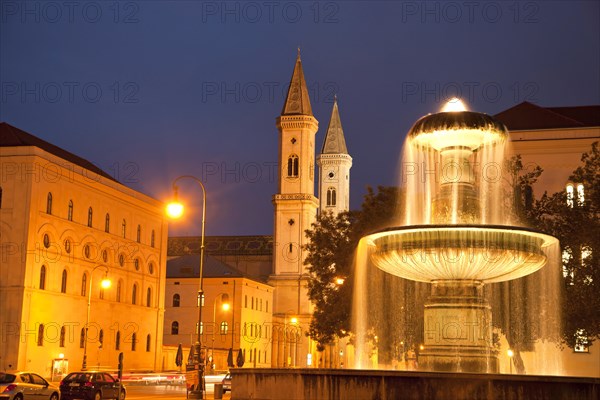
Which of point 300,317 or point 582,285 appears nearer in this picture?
point 582,285

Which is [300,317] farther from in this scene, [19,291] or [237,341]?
[19,291]

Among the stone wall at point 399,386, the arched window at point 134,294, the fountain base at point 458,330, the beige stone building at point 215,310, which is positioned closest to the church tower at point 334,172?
the beige stone building at point 215,310

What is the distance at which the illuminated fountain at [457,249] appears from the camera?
741 inches

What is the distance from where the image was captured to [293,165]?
376 ft

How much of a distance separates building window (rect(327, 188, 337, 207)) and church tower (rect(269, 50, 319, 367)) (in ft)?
105

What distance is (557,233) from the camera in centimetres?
3303

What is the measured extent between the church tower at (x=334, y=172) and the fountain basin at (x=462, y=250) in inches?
4981

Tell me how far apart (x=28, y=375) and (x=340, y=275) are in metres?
17.0

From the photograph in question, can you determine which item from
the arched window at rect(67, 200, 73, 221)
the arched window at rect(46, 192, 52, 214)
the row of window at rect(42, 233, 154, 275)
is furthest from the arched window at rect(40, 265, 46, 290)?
the arched window at rect(67, 200, 73, 221)

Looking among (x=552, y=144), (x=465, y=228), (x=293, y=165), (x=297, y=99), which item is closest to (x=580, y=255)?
(x=465, y=228)

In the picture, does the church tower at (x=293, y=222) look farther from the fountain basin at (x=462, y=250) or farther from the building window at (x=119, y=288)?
the fountain basin at (x=462, y=250)

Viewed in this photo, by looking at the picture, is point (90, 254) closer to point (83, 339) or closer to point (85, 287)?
point (85, 287)

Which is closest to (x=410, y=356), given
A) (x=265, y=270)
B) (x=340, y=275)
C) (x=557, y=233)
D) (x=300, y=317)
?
(x=340, y=275)

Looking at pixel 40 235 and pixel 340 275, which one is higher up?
pixel 40 235
